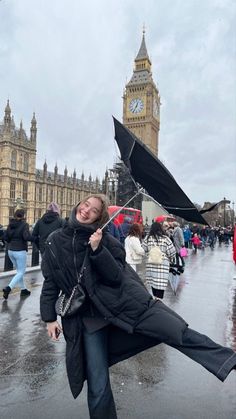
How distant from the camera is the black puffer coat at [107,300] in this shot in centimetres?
242

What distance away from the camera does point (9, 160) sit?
6719 centimetres

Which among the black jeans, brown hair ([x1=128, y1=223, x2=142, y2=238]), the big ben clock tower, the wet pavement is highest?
the big ben clock tower

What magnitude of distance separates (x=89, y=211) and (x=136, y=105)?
93.9m

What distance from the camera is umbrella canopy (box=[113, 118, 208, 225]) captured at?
9.65 feet

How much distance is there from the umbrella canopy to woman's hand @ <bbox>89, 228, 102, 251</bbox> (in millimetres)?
773

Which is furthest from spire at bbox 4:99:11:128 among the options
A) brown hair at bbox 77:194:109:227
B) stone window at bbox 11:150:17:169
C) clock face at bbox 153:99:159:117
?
brown hair at bbox 77:194:109:227

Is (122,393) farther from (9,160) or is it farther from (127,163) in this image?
(9,160)

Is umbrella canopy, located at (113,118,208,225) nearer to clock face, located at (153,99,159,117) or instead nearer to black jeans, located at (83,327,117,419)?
black jeans, located at (83,327,117,419)

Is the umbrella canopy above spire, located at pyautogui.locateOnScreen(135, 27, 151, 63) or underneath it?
underneath

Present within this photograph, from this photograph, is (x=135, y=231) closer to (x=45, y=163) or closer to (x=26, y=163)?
(x=26, y=163)

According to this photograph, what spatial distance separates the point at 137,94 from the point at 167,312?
95.4 meters

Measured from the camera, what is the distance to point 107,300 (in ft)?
7.96

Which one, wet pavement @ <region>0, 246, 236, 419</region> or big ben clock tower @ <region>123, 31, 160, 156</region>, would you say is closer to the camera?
wet pavement @ <region>0, 246, 236, 419</region>

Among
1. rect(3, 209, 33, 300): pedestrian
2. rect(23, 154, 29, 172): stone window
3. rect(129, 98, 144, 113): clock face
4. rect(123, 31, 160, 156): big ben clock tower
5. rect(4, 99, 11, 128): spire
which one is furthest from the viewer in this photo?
rect(129, 98, 144, 113): clock face
